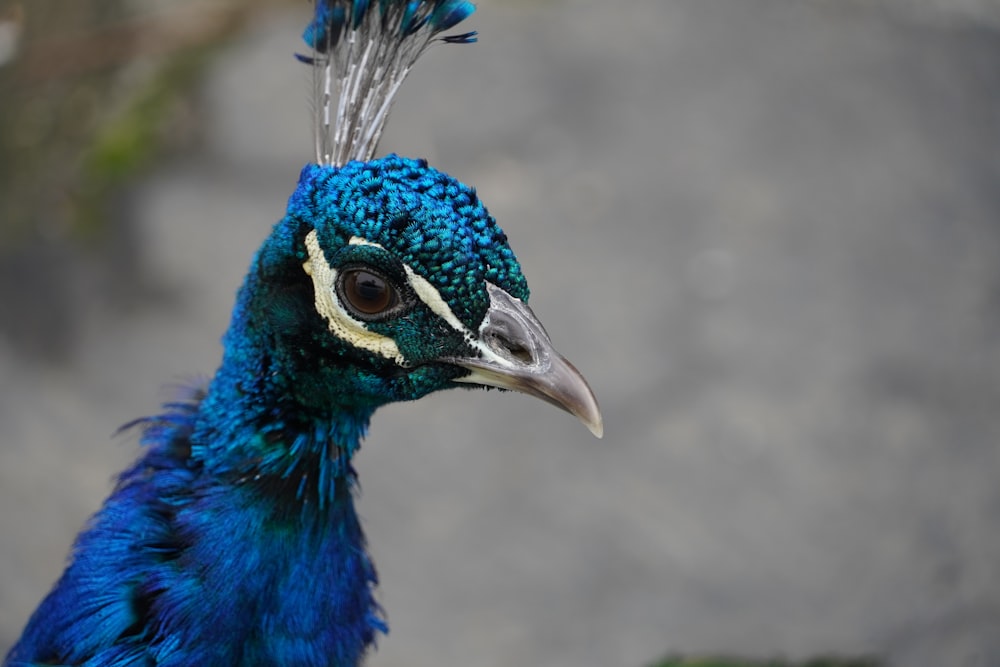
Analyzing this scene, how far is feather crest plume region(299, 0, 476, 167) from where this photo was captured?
131 cm

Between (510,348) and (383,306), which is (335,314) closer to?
(383,306)

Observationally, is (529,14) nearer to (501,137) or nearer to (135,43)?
(501,137)

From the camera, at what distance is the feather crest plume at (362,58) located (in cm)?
131

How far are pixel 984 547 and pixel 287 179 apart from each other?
235cm

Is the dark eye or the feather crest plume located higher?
the feather crest plume

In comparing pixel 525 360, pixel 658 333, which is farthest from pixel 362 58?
pixel 658 333

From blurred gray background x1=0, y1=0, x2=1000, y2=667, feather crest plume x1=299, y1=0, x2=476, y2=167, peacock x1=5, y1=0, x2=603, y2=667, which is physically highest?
blurred gray background x1=0, y1=0, x2=1000, y2=667

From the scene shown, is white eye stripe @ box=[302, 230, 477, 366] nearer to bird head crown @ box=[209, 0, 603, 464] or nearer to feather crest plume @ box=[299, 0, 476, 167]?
bird head crown @ box=[209, 0, 603, 464]

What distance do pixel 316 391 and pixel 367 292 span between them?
17cm

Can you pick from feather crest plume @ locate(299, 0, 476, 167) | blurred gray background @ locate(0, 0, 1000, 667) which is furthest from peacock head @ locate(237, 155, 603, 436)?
blurred gray background @ locate(0, 0, 1000, 667)

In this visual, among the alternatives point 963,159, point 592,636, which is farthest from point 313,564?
point 963,159

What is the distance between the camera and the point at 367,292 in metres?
1.14

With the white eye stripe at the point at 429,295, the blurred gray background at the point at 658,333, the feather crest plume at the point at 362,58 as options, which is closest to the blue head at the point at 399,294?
the white eye stripe at the point at 429,295

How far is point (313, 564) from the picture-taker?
1320 millimetres
